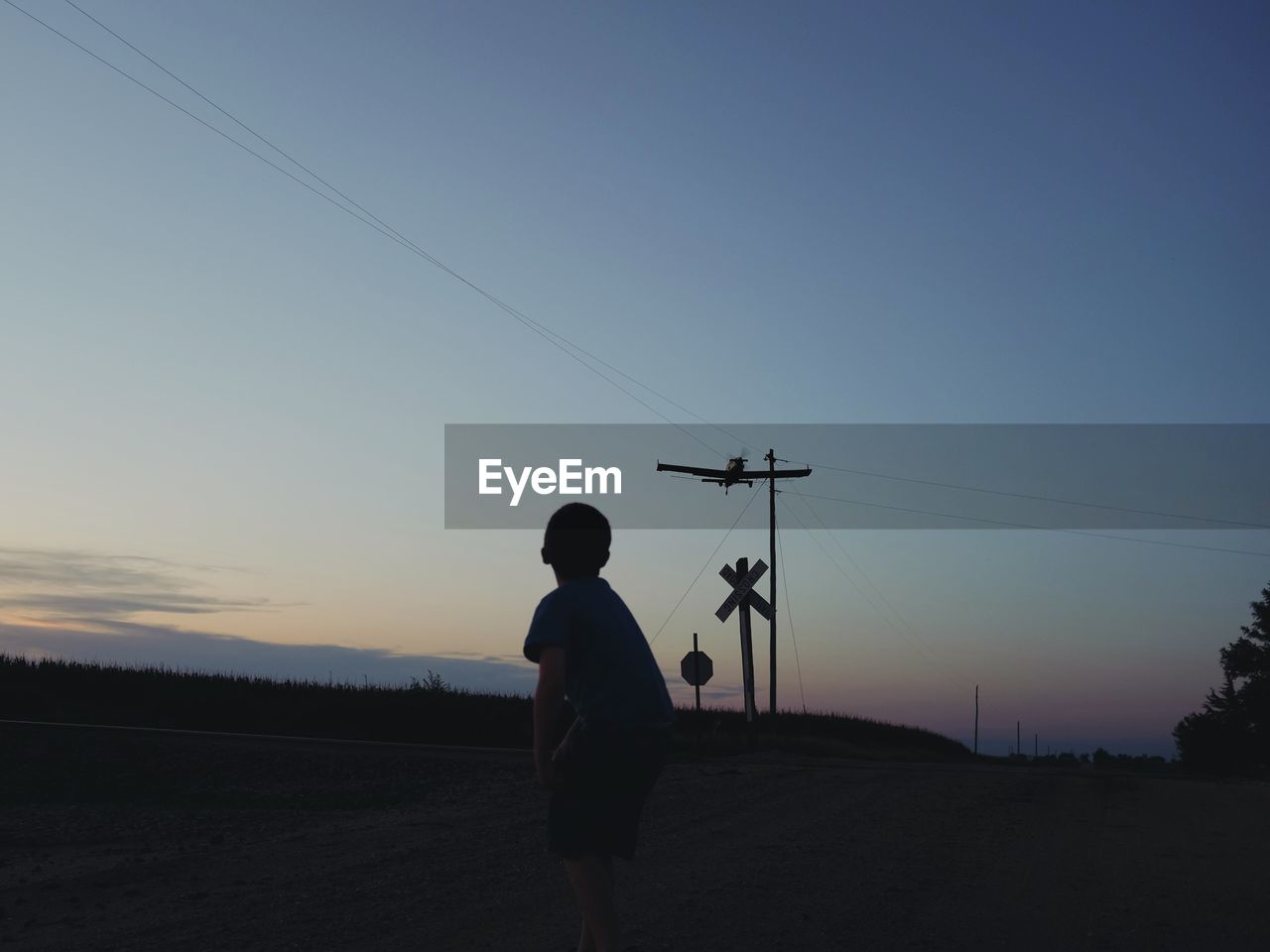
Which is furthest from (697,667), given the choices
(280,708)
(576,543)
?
(576,543)

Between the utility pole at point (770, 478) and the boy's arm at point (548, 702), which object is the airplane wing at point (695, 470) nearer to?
the utility pole at point (770, 478)

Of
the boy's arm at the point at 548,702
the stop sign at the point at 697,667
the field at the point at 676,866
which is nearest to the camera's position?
the boy's arm at the point at 548,702

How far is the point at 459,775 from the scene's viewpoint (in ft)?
54.3

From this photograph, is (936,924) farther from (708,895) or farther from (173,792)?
(173,792)

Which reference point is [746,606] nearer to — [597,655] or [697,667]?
[697,667]

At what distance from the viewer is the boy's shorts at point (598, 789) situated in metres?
3.85

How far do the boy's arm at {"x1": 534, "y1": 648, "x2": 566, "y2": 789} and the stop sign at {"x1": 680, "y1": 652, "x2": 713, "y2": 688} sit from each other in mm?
20281

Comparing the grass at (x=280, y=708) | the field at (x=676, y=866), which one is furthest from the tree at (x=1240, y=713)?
the field at (x=676, y=866)

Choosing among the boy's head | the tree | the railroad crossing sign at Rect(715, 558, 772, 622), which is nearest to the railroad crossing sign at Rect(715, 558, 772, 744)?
the railroad crossing sign at Rect(715, 558, 772, 622)

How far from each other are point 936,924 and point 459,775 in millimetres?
11044

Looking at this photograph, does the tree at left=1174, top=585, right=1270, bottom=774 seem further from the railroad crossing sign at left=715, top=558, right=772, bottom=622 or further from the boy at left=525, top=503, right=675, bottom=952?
the boy at left=525, top=503, right=675, bottom=952

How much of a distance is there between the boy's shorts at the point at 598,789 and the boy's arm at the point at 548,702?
2.0 inches

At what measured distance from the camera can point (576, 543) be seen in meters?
4.20

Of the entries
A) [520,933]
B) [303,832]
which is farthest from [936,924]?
[303,832]
